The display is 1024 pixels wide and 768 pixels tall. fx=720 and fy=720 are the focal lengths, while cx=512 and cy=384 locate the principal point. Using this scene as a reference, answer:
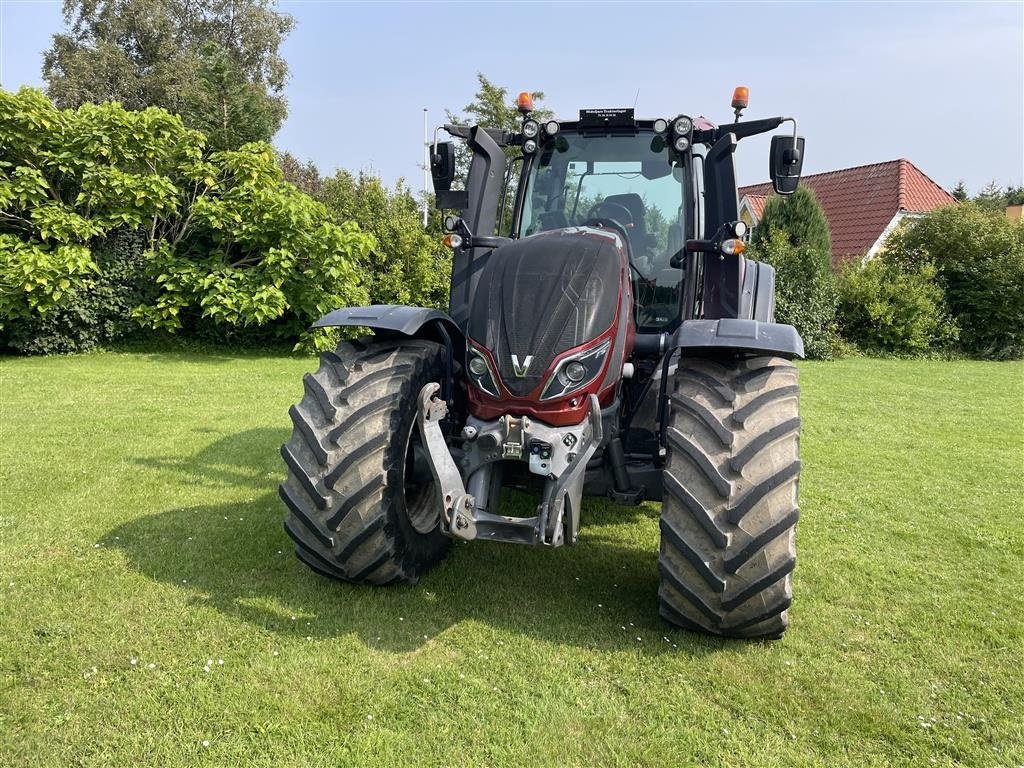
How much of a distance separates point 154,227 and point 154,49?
711 inches

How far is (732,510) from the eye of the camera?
2.82 metres

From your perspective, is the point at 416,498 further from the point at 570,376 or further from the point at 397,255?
the point at 397,255

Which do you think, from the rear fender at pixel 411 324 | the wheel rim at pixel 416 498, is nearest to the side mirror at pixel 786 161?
the rear fender at pixel 411 324

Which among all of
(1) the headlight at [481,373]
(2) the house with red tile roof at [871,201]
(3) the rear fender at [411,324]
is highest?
(2) the house with red tile roof at [871,201]

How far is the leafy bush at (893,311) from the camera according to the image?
1559 cm

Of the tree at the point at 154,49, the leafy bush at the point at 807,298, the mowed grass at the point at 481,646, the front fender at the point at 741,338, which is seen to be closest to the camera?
the mowed grass at the point at 481,646

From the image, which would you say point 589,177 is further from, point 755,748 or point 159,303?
point 159,303

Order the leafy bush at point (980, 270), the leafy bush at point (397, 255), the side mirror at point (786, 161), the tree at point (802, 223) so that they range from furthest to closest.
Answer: the tree at point (802, 223) → the leafy bush at point (980, 270) → the leafy bush at point (397, 255) → the side mirror at point (786, 161)

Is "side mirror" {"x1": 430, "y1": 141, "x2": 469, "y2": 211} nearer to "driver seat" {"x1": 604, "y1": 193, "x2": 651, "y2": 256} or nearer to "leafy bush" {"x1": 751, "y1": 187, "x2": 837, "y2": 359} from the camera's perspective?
"driver seat" {"x1": 604, "y1": 193, "x2": 651, "y2": 256}

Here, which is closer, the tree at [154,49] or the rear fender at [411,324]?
the rear fender at [411,324]

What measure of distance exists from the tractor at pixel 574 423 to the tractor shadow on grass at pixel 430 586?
0.15 m

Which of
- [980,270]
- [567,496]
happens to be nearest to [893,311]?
[980,270]

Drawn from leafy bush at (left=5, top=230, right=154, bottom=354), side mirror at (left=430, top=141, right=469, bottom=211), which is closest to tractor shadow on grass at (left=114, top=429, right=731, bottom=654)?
side mirror at (left=430, top=141, right=469, bottom=211)

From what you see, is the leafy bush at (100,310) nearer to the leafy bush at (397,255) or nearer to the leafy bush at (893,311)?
the leafy bush at (397,255)
